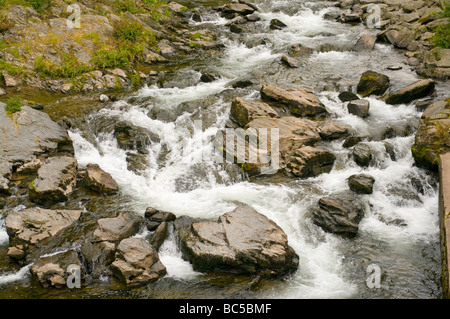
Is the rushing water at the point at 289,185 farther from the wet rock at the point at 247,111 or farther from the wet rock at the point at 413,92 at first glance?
the wet rock at the point at 247,111

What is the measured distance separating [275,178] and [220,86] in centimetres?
649

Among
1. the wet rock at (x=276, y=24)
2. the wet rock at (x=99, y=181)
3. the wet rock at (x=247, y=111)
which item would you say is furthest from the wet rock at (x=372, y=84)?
the wet rock at (x=99, y=181)

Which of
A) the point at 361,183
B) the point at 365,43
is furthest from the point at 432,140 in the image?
the point at 365,43

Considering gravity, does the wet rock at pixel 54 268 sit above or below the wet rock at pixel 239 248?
below

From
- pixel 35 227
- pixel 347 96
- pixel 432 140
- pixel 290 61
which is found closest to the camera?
pixel 35 227

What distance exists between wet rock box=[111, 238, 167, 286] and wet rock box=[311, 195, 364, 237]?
435cm

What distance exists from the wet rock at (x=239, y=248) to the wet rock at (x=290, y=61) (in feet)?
36.3

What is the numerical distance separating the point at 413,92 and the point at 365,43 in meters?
6.40

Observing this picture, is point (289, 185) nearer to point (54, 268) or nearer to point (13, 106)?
point (54, 268)

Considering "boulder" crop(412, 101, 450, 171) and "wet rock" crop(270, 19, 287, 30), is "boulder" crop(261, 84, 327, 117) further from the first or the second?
"wet rock" crop(270, 19, 287, 30)

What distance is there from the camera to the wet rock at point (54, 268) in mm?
7918

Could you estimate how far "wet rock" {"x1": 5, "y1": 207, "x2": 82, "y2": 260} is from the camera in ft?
28.9

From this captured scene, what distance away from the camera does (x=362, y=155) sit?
1165 centimetres

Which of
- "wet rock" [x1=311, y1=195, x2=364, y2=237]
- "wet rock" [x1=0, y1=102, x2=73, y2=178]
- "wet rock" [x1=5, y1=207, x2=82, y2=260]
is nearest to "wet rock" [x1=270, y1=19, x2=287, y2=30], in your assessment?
"wet rock" [x1=0, y1=102, x2=73, y2=178]
